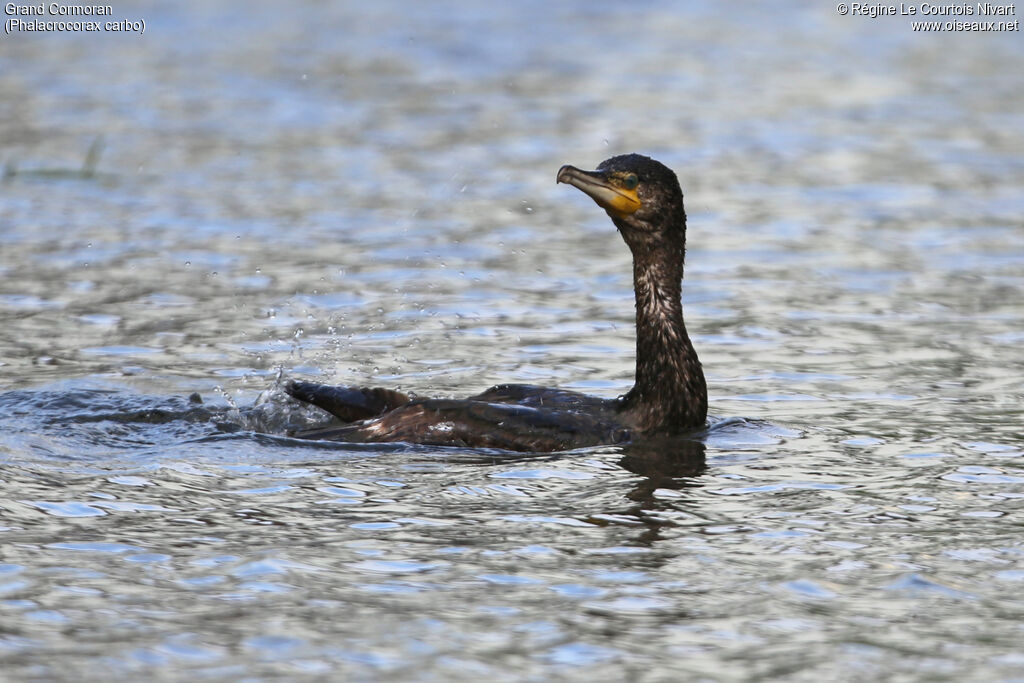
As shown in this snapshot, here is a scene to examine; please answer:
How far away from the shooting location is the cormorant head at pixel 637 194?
7.81 meters

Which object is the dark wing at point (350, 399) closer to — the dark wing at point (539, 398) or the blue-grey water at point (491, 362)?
the blue-grey water at point (491, 362)

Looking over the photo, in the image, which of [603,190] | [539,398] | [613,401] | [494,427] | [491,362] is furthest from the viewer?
[491,362]

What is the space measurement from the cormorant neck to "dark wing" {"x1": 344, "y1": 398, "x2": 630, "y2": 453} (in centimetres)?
20

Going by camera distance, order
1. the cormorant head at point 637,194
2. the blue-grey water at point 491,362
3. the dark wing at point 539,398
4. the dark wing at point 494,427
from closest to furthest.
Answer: the blue-grey water at point 491,362
the dark wing at point 494,427
the cormorant head at point 637,194
the dark wing at point 539,398

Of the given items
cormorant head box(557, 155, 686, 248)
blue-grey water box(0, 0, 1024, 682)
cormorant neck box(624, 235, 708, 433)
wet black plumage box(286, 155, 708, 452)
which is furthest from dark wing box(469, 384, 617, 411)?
cormorant head box(557, 155, 686, 248)

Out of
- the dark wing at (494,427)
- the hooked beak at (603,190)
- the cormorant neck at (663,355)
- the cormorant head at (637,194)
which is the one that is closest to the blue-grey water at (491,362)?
the dark wing at (494,427)

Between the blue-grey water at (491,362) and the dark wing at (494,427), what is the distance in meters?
0.10

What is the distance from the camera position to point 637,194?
7.91m

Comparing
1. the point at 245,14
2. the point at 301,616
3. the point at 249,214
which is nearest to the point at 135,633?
the point at 301,616

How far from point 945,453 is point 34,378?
15.9 feet

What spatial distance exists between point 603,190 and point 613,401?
40.6 inches

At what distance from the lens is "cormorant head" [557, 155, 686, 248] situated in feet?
25.6

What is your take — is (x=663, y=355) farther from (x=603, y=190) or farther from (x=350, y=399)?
(x=350, y=399)

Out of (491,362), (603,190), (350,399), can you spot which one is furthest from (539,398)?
(491,362)
